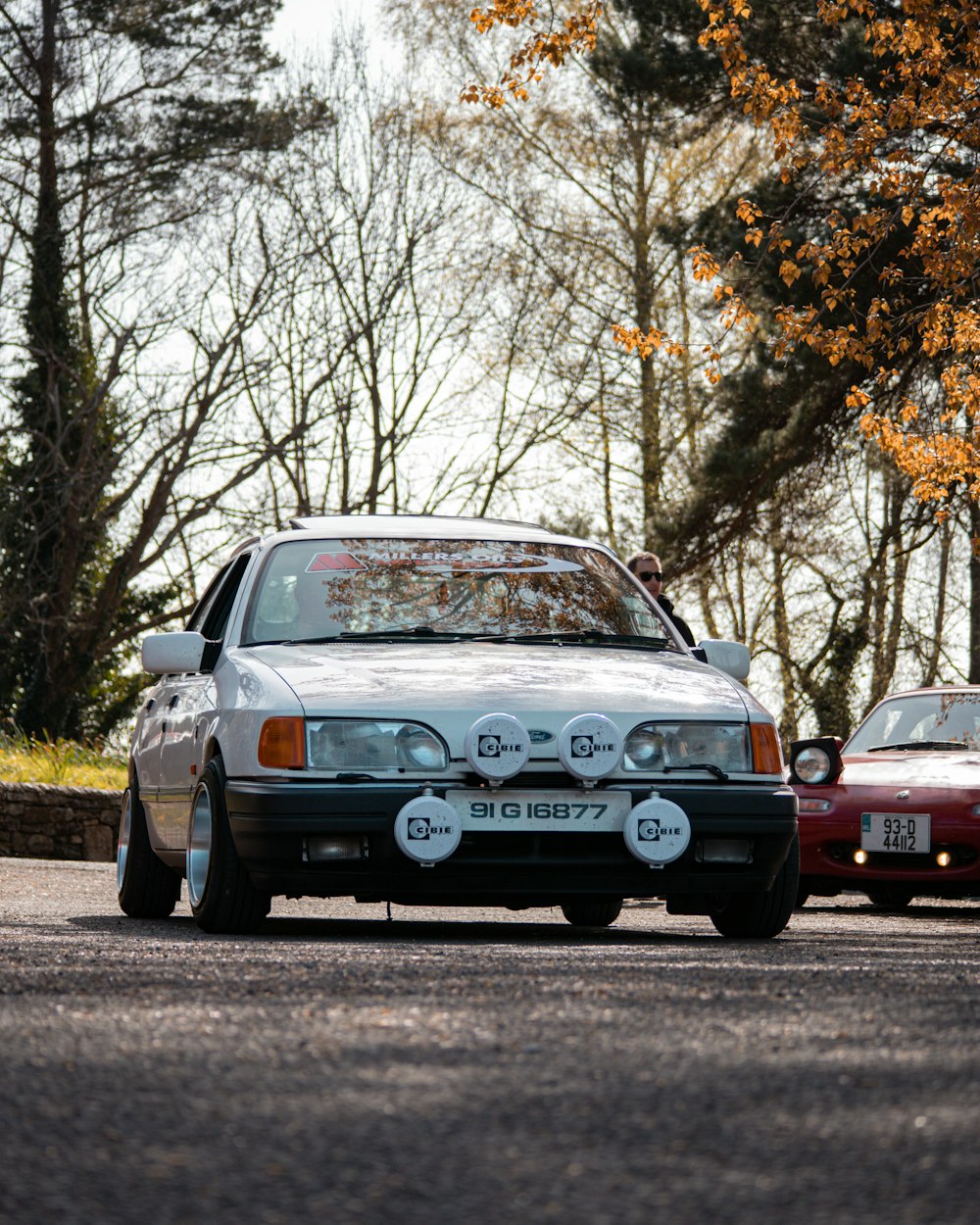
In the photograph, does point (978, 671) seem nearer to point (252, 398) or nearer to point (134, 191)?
point (252, 398)

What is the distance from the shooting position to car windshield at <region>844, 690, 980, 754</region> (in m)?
11.8

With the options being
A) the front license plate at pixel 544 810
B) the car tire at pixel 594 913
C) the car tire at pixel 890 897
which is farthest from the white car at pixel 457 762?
the car tire at pixel 890 897

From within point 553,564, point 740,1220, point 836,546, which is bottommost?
point 740,1220

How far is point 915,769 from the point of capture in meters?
11.2

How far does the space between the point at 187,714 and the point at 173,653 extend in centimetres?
41

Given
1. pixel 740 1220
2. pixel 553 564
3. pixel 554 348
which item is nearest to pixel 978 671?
pixel 554 348

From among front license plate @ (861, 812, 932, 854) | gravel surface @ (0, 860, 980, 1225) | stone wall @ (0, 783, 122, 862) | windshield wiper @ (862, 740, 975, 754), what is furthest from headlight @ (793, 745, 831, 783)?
stone wall @ (0, 783, 122, 862)

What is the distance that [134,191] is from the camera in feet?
95.1

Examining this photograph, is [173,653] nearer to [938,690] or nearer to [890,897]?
[890,897]

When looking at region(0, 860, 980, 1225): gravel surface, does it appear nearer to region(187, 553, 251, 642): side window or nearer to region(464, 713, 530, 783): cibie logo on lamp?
region(464, 713, 530, 783): cibie logo on lamp

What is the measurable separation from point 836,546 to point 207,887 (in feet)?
85.8

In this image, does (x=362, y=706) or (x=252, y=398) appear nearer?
(x=362, y=706)

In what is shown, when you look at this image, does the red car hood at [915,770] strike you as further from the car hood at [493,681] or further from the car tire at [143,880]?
the car tire at [143,880]

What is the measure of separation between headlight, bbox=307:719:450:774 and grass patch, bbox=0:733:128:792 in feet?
37.2
